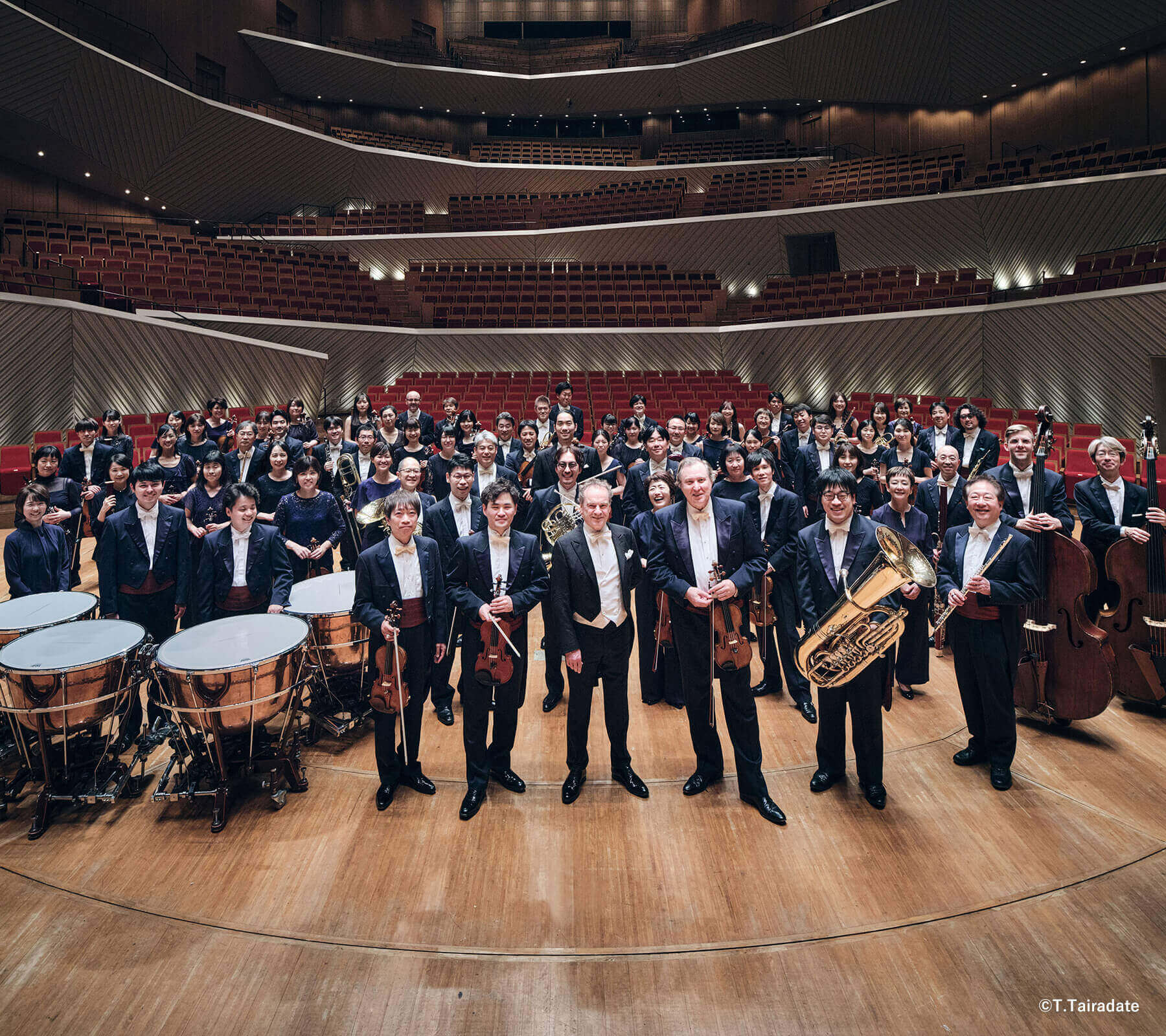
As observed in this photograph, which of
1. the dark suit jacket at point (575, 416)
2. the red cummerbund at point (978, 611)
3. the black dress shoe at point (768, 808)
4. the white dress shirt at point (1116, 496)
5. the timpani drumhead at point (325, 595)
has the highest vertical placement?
the dark suit jacket at point (575, 416)

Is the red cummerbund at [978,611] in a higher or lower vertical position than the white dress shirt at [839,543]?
lower

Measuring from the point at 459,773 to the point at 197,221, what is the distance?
16958 millimetres

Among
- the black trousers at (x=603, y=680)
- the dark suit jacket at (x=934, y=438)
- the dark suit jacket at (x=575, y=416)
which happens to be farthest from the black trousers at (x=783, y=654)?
the dark suit jacket at (x=934, y=438)

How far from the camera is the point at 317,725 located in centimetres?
336

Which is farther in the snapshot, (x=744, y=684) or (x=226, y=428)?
(x=226, y=428)

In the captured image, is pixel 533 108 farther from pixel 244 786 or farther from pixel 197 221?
pixel 244 786

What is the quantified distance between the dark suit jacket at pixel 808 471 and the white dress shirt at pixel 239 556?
3590 mm

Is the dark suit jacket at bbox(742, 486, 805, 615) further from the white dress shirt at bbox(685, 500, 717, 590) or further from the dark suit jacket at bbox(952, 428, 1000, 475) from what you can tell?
the dark suit jacket at bbox(952, 428, 1000, 475)

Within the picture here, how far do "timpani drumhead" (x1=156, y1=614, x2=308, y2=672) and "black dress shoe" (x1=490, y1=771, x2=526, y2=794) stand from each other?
3.23 ft

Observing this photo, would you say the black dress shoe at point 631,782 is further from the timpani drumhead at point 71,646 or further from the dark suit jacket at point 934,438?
the dark suit jacket at point 934,438

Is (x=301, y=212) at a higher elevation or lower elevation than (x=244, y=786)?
higher

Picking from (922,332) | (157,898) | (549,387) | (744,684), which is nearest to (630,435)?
(744,684)

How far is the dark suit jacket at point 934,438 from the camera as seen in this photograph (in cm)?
529

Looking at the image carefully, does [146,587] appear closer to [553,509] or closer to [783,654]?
[553,509]
